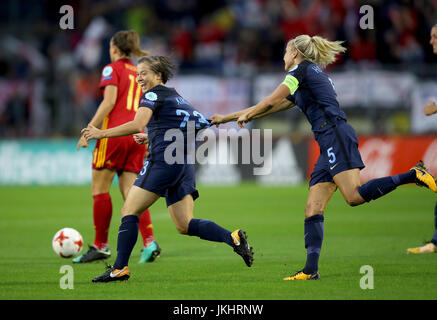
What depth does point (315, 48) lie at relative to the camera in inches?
273

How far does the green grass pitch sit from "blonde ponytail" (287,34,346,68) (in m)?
2.09

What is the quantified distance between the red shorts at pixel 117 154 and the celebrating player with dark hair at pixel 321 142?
78.8 inches

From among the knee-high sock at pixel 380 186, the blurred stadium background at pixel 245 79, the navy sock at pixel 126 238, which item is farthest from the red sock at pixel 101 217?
the blurred stadium background at pixel 245 79

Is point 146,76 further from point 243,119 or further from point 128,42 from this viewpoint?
point 128,42

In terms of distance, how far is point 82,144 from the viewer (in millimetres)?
7598

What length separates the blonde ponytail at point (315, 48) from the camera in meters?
6.90

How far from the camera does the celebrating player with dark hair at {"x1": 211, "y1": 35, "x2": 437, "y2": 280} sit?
6758 mm

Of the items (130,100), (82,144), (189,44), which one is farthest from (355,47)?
(82,144)

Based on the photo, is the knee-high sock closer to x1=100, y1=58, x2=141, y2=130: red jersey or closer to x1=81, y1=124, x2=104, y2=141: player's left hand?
x1=81, y1=124, x2=104, y2=141: player's left hand

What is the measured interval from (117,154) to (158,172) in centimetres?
192

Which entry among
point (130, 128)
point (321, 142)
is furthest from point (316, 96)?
point (130, 128)

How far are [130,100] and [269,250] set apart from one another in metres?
2.52
